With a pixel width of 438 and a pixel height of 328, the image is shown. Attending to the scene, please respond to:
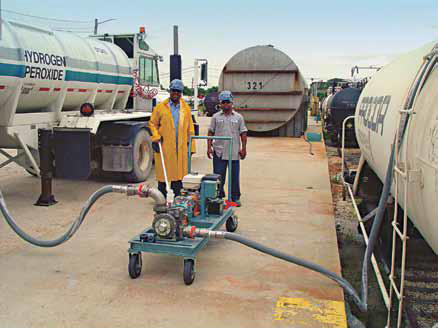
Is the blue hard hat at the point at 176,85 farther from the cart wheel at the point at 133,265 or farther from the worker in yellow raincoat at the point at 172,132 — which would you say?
the cart wheel at the point at 133,265

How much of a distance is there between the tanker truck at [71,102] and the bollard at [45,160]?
10 cm

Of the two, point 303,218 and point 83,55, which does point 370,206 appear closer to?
point 303,218

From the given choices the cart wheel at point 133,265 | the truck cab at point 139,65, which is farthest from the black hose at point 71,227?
the truck cab at point 139,65

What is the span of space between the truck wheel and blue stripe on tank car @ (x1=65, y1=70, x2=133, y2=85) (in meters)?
1.19

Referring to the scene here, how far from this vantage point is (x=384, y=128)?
4414 mm

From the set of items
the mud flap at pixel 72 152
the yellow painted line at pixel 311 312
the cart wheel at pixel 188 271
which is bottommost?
the yellow painted line at pixel 311 312

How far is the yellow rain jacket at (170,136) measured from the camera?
6.17 meters

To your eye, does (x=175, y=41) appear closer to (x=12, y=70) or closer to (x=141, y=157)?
(x=141, y=157)

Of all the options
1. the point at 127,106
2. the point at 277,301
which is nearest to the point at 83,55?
the point at 127,106

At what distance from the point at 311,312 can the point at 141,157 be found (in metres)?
6.14

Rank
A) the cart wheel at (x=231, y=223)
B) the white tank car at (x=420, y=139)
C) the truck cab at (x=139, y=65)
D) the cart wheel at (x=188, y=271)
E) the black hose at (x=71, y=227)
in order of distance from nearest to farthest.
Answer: the white tank car at (x=420, y=139) → the cart wheel at (x=188, y=271) → the black hose at (x=71, y=227) → the cart wheel at (x=231, y=223) → the truck cab at (x=139, y=65)

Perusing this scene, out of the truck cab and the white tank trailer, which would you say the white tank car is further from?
the white tank trailer

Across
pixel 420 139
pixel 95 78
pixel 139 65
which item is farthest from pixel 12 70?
pixel 420 139

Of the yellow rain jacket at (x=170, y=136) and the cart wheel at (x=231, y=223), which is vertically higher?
the yellow rain jacket at (x=170, y=136)
